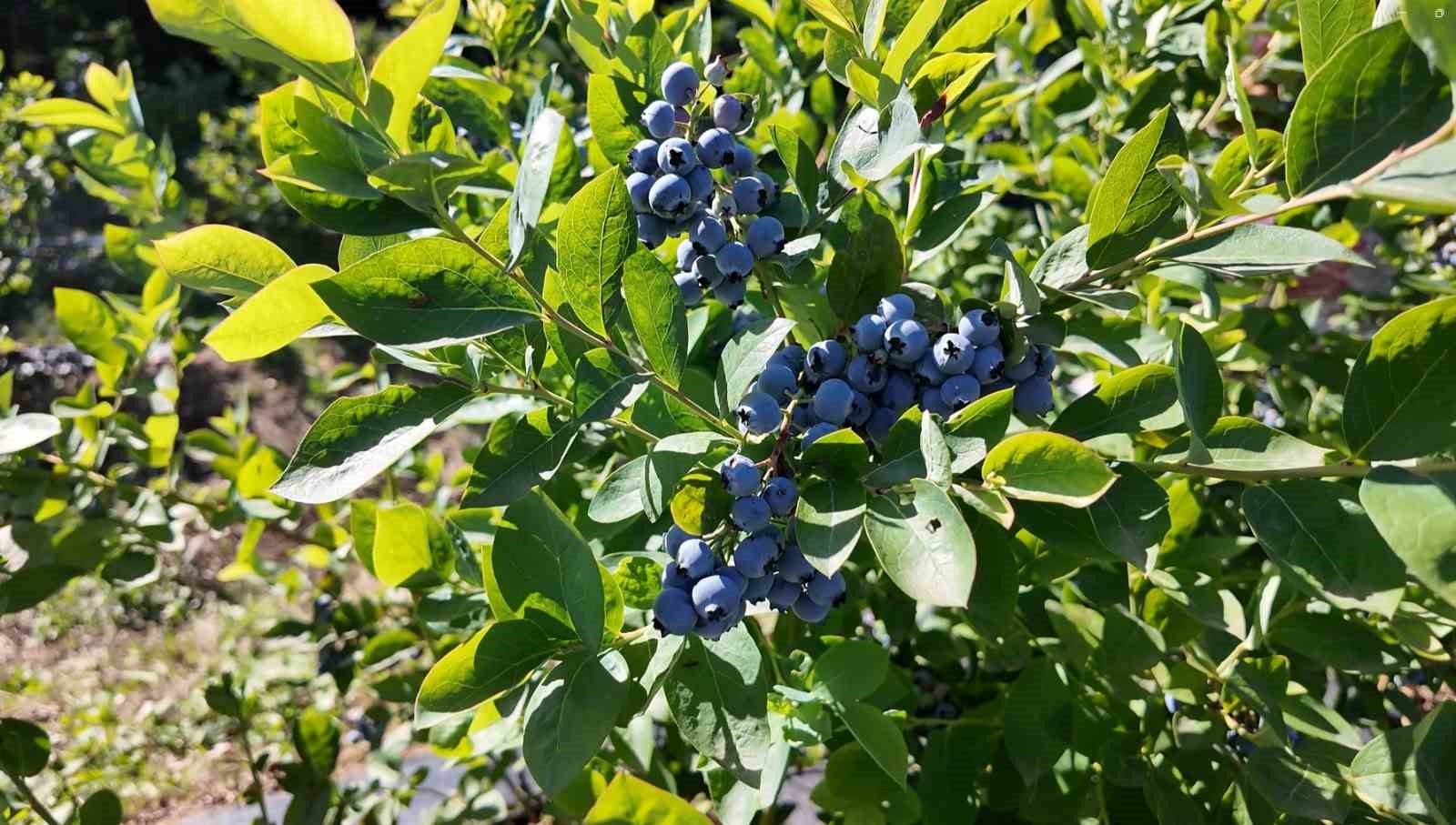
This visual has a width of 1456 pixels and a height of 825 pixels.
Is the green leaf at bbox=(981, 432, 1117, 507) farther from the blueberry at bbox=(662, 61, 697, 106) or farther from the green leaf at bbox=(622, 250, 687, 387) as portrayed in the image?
the blueberry at bbox=(662, 61, 697, 106)

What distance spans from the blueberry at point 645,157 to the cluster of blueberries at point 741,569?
0.31 metres

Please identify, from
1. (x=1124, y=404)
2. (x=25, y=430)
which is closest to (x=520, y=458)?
(x=1124, y=404)

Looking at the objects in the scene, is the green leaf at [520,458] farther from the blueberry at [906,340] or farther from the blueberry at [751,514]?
the blueberry at [906,340]

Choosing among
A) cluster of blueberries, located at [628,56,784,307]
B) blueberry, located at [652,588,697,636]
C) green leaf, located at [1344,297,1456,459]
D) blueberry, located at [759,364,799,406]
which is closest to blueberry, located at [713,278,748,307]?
cluster of blueberries, located at [628,56,784,307]

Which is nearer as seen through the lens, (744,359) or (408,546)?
(744,359)

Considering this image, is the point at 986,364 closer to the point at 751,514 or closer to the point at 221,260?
the point at 751,514

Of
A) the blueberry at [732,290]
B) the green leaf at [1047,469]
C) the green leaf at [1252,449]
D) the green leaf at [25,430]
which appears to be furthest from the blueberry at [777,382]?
the green leaf at [25,430]

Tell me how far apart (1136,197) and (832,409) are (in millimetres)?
317

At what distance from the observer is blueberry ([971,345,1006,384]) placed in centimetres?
81

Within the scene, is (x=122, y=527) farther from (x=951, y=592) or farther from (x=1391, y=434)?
(x=1391, y=434)

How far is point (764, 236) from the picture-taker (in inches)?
35.0

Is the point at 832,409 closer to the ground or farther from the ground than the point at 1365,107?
closer to the ground

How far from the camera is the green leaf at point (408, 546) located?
1.08 m

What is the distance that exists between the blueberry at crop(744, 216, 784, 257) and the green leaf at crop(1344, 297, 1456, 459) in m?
0.50
